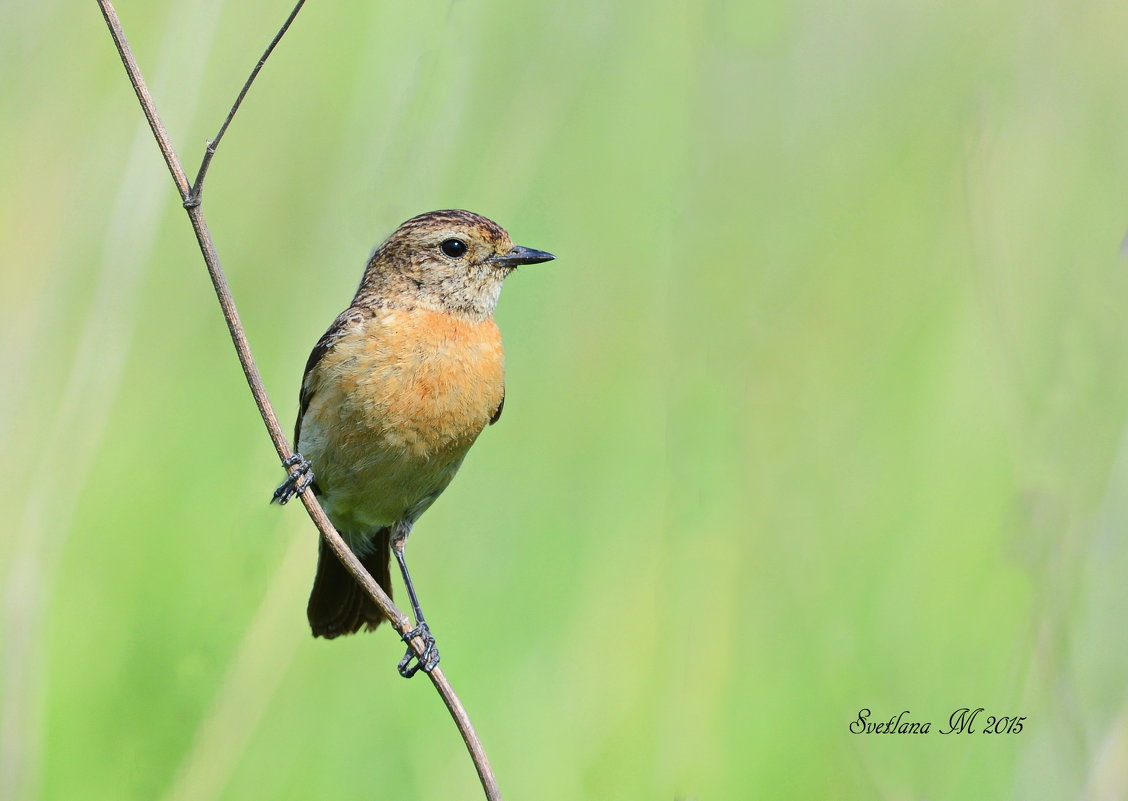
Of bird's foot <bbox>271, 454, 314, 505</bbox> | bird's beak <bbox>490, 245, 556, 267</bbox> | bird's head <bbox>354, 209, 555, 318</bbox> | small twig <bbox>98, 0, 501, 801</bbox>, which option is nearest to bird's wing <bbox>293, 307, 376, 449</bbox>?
bird's head <bbox>354, 209, 555, 318</bbox>

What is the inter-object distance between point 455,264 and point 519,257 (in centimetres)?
23

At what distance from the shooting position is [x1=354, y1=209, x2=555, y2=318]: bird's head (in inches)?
165

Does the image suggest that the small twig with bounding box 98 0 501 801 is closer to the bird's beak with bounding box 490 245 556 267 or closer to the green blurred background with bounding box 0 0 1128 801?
the green blurred background with bounding box 0 0 1128 801

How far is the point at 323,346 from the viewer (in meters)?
4.13

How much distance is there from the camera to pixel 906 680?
3.95 meters

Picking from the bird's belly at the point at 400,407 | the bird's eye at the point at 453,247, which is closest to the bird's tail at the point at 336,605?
the bird's belly at the point at 400,407

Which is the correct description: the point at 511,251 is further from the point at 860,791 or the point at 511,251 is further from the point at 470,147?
the point at 860,791

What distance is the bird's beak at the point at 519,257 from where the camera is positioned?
4.14 meters

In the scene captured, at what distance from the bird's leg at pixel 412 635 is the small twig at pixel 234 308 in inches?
26.6

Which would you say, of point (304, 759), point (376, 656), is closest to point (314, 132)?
point (376, 656)

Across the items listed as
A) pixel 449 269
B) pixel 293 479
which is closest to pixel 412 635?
pixel 293 479

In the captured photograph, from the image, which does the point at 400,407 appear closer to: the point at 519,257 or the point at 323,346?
the point at 323,346

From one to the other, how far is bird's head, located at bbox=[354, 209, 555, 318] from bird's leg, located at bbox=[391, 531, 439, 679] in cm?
89

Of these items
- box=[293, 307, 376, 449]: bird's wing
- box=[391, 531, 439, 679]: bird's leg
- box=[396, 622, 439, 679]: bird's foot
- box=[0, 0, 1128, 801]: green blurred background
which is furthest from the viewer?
box=[293, 307, 376, 449]: bird's wing
